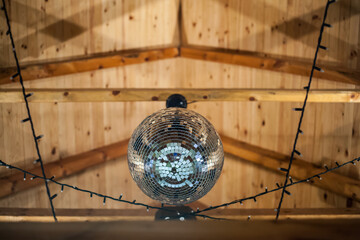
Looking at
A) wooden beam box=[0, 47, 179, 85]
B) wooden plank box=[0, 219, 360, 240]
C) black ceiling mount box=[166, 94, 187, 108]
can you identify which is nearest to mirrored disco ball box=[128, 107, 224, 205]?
black ceiling mount box=[166, 94, 187, 108]

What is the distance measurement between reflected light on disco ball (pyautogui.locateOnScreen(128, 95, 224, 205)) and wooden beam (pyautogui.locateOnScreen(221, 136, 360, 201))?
2134 millimetres

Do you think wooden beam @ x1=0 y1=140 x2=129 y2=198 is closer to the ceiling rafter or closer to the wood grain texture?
the ceiling rafter

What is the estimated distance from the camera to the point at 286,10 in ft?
9.78

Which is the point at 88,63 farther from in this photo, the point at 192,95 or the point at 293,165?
the point at 293,165

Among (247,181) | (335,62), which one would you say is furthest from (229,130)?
(335,62)

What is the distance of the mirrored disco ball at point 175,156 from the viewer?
3.30 feet

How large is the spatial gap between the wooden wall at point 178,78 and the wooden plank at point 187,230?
2658 millimetres

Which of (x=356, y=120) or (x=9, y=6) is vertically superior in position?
(x=9, y=6)

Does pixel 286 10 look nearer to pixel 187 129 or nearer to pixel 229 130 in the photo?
pixel 229 130

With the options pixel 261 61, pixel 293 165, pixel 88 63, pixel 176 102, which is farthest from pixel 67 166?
pixel 293 165

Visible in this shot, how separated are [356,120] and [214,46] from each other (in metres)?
1.70

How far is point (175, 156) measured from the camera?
3.27 ft

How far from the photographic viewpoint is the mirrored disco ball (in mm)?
1007

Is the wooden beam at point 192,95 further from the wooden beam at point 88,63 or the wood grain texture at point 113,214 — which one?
the wooden beam at point 88,63
